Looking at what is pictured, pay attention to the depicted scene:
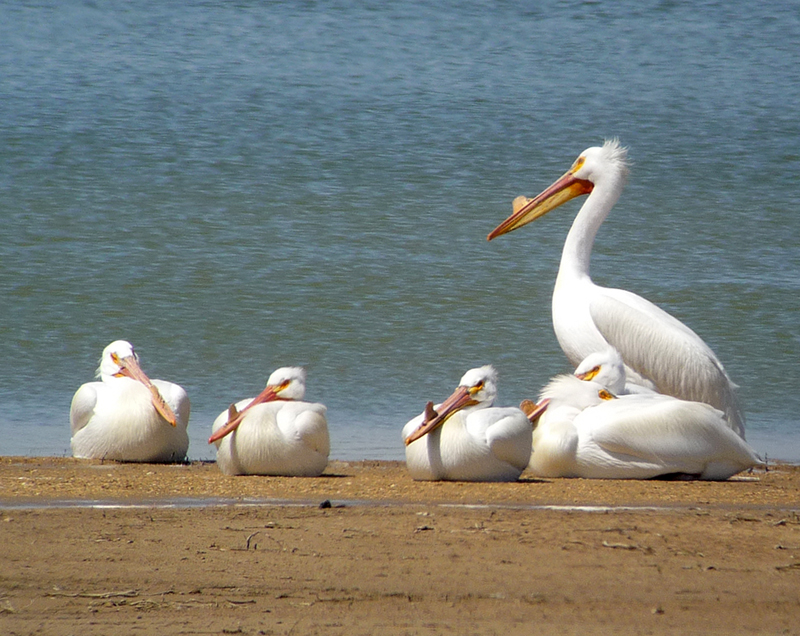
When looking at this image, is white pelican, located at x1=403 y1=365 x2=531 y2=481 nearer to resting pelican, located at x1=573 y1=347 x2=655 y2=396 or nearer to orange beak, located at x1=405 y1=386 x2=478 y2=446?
orange beak, located at x1=405 y1=386 x2=478 y2=446

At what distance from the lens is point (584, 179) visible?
8.59m

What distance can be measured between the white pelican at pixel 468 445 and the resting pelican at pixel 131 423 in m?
1.27

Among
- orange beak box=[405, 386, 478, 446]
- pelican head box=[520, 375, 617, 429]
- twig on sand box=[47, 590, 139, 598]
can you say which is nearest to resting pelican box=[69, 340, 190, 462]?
orange beak box=[405, 386, 478, 446]

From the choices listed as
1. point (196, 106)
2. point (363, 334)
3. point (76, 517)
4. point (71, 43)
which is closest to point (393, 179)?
point (196, 106)

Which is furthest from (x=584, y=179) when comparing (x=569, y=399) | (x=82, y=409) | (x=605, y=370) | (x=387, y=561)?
(x=387, y=561)

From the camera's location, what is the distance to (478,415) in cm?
634

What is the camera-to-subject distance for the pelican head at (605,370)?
709cm

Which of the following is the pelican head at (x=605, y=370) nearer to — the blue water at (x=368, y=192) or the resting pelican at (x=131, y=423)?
the blue water at (x=368, y=192)

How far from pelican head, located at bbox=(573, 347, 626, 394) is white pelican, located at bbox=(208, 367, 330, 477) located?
1.43m

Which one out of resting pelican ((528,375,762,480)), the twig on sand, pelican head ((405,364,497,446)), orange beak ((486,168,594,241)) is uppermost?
orange beak ((486,168,594,241))

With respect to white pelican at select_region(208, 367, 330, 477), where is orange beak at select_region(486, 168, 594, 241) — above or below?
above

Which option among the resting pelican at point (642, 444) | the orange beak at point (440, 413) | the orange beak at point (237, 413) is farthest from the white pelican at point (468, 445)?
Answer: the orange beak at point (237, 413)

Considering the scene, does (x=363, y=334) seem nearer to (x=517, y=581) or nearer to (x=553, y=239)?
(x=553, y=239)

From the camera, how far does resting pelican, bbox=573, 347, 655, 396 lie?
7090 mm
